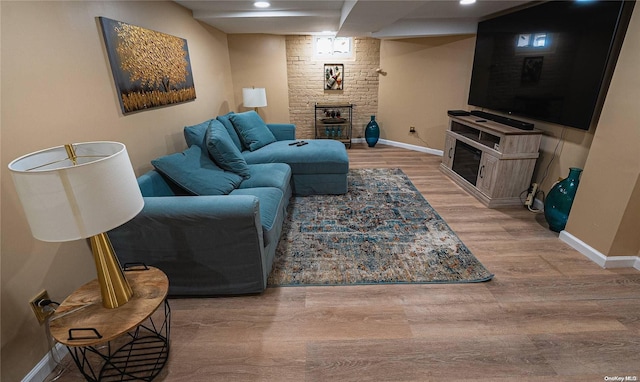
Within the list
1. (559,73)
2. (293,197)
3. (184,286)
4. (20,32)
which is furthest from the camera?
(293,197)

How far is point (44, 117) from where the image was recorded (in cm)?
147

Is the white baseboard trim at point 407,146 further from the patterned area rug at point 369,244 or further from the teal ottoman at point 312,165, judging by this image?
the teal ottoman at point 312,165

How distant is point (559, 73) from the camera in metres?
2.71

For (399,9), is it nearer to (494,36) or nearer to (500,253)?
(494,36)

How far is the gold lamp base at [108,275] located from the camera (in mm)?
1216

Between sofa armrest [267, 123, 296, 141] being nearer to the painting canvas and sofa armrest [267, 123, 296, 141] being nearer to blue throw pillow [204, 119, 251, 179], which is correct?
the painting canvas

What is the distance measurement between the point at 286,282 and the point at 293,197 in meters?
1.56

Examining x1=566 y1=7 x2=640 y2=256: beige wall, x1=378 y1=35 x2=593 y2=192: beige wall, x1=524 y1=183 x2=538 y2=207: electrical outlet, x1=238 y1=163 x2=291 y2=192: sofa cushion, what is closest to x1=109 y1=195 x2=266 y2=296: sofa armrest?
x1=238 y1=163 x2=291 y2=192: sofa cushion

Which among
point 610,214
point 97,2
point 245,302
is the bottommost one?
point 245,302

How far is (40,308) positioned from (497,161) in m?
3.67

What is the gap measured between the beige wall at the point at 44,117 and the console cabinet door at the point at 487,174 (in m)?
3.36

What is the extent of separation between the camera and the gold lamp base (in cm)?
122

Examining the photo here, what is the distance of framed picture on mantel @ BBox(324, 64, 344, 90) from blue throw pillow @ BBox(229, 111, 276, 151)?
7.86ft

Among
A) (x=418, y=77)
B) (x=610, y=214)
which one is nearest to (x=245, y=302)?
(x=610, y=214)
